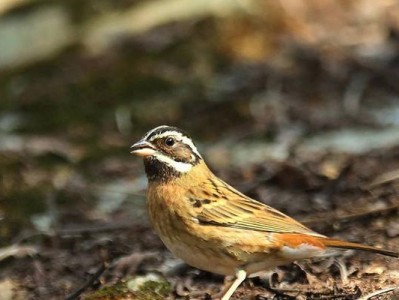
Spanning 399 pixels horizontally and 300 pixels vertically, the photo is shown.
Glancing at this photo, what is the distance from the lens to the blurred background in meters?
9.22

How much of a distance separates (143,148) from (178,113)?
Answer: 500 cm

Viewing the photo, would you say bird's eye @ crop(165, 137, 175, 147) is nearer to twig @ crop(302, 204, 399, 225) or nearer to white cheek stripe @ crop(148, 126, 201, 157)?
white cheek stripe @ crop(148, 126, 201, 157)

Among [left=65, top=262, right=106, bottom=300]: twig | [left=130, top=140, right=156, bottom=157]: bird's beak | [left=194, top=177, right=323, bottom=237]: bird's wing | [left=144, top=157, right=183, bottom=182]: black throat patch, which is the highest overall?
→ [left=130, top=140, right=156, bottom=157]: bird's beak

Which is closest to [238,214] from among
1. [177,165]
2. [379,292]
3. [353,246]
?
[177,165]

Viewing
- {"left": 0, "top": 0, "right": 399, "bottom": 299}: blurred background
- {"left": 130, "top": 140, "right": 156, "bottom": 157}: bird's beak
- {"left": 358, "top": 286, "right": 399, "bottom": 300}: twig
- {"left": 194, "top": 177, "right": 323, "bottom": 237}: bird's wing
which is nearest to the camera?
{"left": 358, "top": 286, "right": 399, "bottom": 300}: twig

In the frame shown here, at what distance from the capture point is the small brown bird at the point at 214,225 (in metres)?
7.47

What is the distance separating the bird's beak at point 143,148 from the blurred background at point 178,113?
1.04 meters

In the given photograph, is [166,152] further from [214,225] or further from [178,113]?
[178,113]

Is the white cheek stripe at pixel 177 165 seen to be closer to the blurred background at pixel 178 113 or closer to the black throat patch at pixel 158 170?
the black throat patch at pixel 158 170

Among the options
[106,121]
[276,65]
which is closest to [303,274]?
[106,121]

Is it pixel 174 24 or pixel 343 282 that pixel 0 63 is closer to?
pixel 174 24

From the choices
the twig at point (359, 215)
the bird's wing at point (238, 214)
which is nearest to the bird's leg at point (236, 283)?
the bird's wing at point (238, 214)

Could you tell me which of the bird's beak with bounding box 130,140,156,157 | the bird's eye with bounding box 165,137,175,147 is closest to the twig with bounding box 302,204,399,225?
the bird's eye with bounding box 165,137,175,147

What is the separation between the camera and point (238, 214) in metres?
7.74
